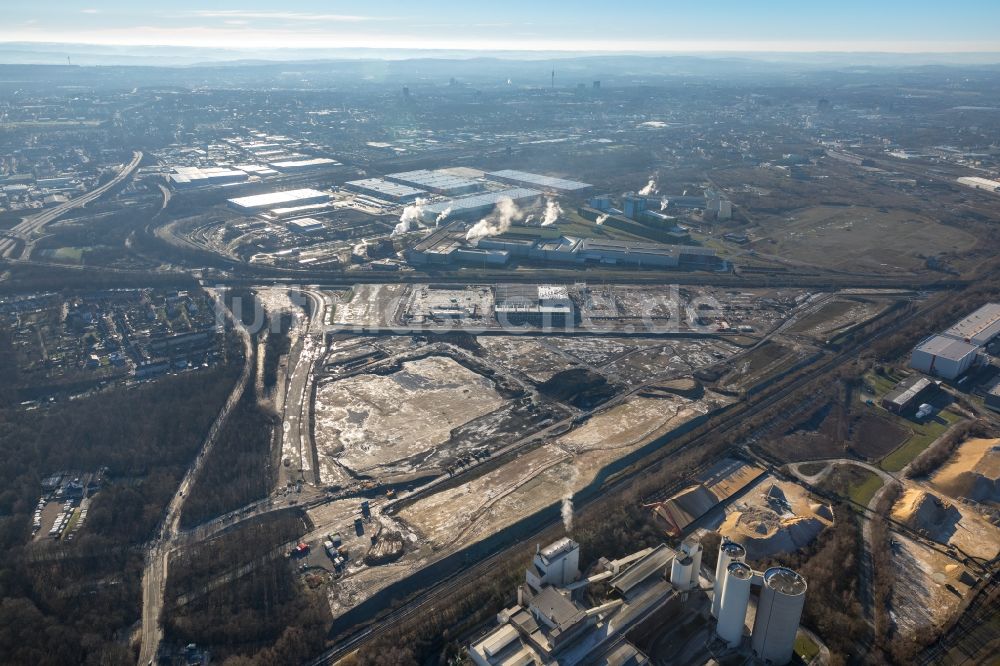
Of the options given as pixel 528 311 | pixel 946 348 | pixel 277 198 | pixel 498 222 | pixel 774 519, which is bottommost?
pixel 774 519

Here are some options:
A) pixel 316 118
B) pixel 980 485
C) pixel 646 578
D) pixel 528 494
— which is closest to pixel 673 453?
pixel 528 494

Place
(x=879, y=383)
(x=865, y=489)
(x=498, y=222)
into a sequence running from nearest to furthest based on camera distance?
(x=865, y=489), (x=879, y=383), (x=498, y=222)

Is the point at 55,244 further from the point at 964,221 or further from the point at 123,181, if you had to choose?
the point at 964,221

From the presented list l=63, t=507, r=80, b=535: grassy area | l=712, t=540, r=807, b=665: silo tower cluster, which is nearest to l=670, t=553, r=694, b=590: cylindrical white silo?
l=712, t=540, r=807, b=665: silo tower cluster

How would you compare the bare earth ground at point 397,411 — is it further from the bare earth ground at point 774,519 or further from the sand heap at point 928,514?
the sand heap at point 928,514

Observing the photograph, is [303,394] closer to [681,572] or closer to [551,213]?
[681,572]

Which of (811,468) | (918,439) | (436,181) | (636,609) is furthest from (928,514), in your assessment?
(436,181)
